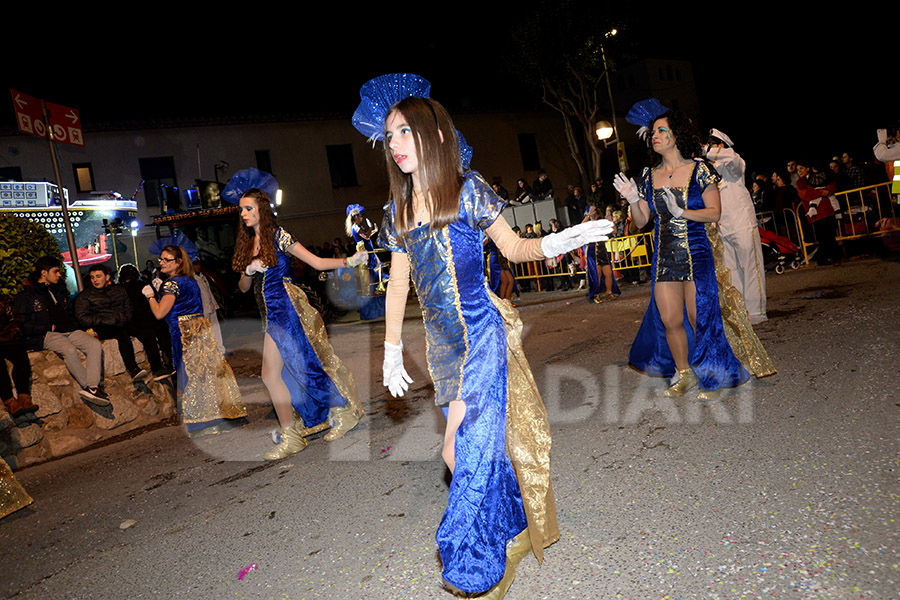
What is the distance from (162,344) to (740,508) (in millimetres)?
8141

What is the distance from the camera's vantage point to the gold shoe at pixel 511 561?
224 centimetres

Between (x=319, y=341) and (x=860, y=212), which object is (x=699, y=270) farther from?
(x=860, y=212)

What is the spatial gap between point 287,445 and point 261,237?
1.61 meters

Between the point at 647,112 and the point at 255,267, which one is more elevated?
the point at 647,112

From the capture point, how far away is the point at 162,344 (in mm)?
8820

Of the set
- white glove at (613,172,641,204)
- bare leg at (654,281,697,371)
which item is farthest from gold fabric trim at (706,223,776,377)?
white glove at (613,172,641,204)

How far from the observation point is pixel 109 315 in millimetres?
7883

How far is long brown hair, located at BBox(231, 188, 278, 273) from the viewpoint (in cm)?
470

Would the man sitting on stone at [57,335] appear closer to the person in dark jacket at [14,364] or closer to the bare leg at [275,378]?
the person in dark jacket at [14,364]

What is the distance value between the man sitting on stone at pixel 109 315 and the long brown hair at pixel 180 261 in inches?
90.2

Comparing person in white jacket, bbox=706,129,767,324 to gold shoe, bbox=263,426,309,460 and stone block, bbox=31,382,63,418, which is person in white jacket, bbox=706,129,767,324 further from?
stone block, bbox=31,382,63,418

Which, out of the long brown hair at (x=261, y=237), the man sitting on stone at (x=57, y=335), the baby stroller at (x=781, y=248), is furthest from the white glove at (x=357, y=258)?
the baby stroller at (x=781, y=248)

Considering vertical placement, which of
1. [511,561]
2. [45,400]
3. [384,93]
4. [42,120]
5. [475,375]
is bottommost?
[511,561]

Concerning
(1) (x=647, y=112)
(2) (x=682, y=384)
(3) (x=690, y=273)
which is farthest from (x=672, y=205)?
(2) (x=682, y=384)
